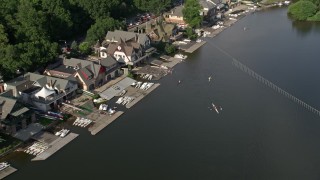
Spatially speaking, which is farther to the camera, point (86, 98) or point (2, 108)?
point (86, 98)

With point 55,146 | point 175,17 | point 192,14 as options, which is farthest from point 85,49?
point 55,146

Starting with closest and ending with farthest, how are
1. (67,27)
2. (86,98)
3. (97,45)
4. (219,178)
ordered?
(219,178) < (86,98) < (97,45) < (67,27)

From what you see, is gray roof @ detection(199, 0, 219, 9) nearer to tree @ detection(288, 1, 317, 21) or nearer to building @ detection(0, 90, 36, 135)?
tree @ detection(288, 1, 317, 21)

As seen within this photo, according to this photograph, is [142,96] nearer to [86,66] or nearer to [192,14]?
[86,66]

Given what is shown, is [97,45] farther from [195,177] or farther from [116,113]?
[195,177]

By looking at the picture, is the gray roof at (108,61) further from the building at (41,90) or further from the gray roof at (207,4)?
the gray roof at (207,4)

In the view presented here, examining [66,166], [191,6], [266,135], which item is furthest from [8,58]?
[191,6]
